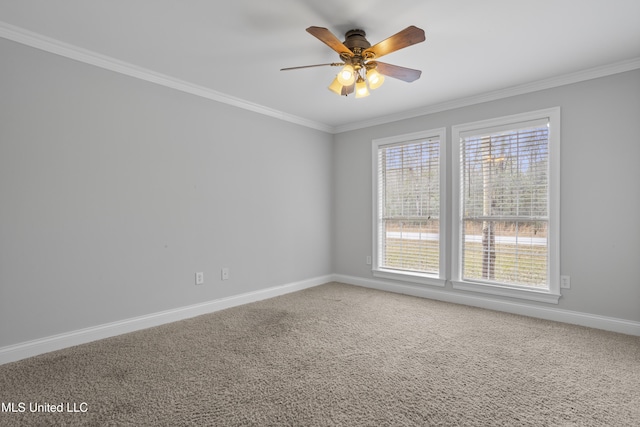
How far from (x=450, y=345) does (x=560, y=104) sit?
2645 mm

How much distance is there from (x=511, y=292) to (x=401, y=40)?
9.55 feet

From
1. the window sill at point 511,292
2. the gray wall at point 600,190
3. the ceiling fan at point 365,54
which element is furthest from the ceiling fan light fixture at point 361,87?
the window sill at point 511,292

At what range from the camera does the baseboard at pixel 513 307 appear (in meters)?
2.97

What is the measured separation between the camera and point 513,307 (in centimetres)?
353

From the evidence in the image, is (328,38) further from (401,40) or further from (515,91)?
(515,91)

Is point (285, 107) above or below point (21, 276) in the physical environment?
above

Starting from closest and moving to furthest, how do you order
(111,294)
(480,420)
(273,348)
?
(480,420)
(273,348)
(111,294)

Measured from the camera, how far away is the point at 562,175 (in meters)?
3.23

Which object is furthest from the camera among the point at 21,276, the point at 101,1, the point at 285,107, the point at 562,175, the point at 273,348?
the point at 285,107

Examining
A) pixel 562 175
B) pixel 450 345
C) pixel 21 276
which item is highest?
pixel 562 175

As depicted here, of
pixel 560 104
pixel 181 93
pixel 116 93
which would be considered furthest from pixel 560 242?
pixel 116 93

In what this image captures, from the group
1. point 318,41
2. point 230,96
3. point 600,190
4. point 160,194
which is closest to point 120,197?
point 160,194

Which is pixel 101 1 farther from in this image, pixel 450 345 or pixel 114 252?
pixel 450 345

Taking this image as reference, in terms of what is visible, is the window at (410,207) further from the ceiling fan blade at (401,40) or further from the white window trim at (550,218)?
the ceiling fan blade at (401,40)
